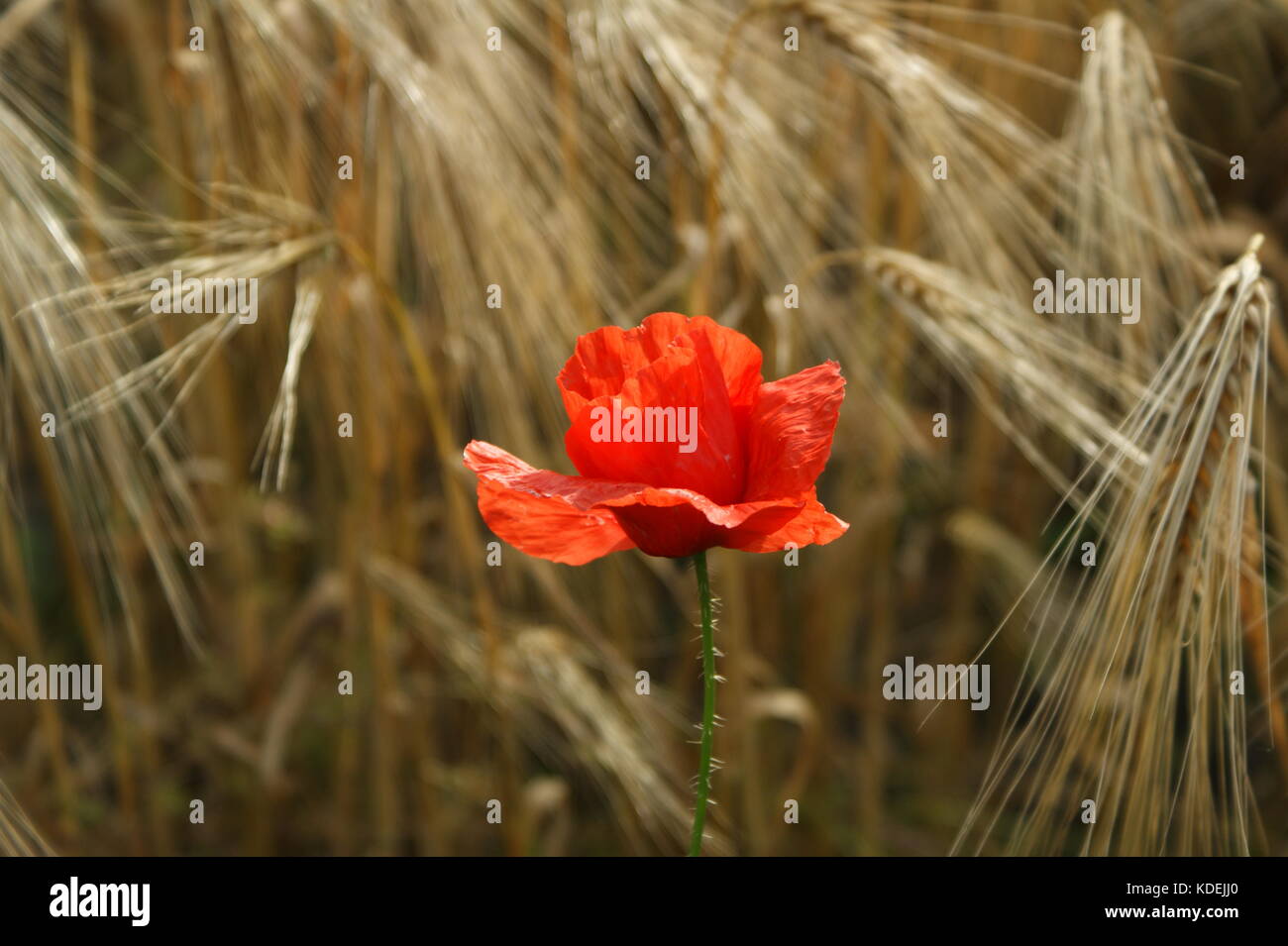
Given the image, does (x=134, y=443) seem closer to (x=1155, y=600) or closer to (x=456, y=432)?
(x=456, y=432)

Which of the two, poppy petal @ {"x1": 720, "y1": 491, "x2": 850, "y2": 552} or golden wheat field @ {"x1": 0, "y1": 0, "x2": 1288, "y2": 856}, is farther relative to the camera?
golden wheat field @ {"x1": 0, "y1": 0, "x2": 1288, "y2": 856}

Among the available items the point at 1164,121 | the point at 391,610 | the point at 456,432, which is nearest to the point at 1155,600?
the point at 1164,121

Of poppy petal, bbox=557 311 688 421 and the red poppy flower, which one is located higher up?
poppy petal, bbox=557 311 688 421

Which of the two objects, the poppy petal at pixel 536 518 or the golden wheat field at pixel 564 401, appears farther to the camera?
the golden wheat field at pixel 564 401

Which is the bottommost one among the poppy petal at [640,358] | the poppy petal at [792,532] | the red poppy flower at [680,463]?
the poppy petal at [792,532]

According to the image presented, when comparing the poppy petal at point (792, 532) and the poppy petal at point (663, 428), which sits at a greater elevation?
the poppy petal at point (663, 428)

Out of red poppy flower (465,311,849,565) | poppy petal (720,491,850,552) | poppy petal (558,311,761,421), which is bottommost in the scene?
poppy petal (720,491,850,552)
